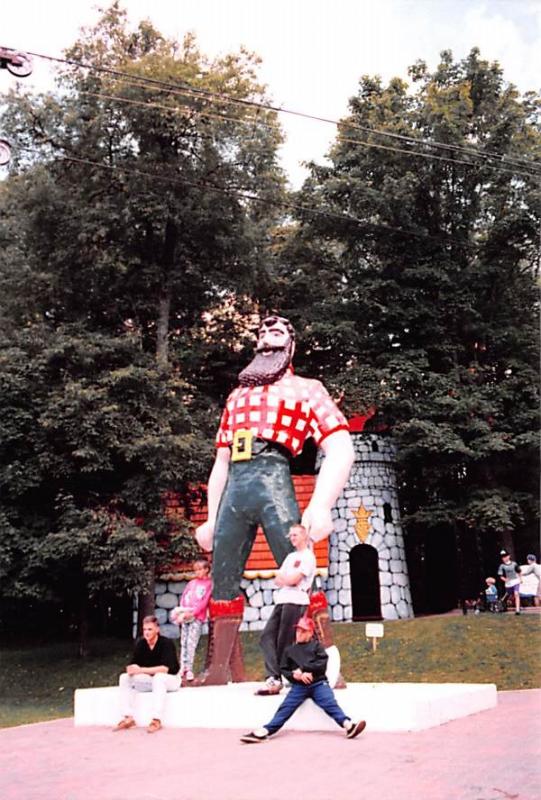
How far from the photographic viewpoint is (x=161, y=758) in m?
6.08

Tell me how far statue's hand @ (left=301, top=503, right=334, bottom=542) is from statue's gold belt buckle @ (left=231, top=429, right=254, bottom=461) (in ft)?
2.76

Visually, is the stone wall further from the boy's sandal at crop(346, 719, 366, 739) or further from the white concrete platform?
the boy's sandal at crop(346, 719, 366, 739)

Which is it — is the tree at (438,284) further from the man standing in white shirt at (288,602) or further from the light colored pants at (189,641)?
the man standing in white shirt at (288,602)

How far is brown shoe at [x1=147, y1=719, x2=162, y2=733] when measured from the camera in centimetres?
730

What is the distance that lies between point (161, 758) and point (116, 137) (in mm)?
14252

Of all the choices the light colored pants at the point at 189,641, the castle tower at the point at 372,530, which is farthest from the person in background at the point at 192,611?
the castle tower at the point at 372,530

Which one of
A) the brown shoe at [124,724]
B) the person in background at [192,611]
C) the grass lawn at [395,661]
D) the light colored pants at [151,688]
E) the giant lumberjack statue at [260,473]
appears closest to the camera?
the light colored pants at [151,688]

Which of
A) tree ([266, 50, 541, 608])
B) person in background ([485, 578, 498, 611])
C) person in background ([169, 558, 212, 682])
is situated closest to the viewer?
person in background ([169, 558, 212, 682])

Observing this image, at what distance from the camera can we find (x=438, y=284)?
19.7 meters

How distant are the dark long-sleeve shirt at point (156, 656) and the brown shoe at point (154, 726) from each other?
437mm

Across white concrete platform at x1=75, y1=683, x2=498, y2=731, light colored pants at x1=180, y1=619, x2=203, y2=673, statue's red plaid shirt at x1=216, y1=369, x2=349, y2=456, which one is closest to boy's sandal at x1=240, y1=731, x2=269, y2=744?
white concrete platform at x1=75, y1=683, x2=498, y2=731

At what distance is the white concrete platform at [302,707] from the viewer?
675 cm

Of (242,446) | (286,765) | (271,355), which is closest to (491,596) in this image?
(271,355)

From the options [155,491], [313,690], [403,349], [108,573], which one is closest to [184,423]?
[155,491]
